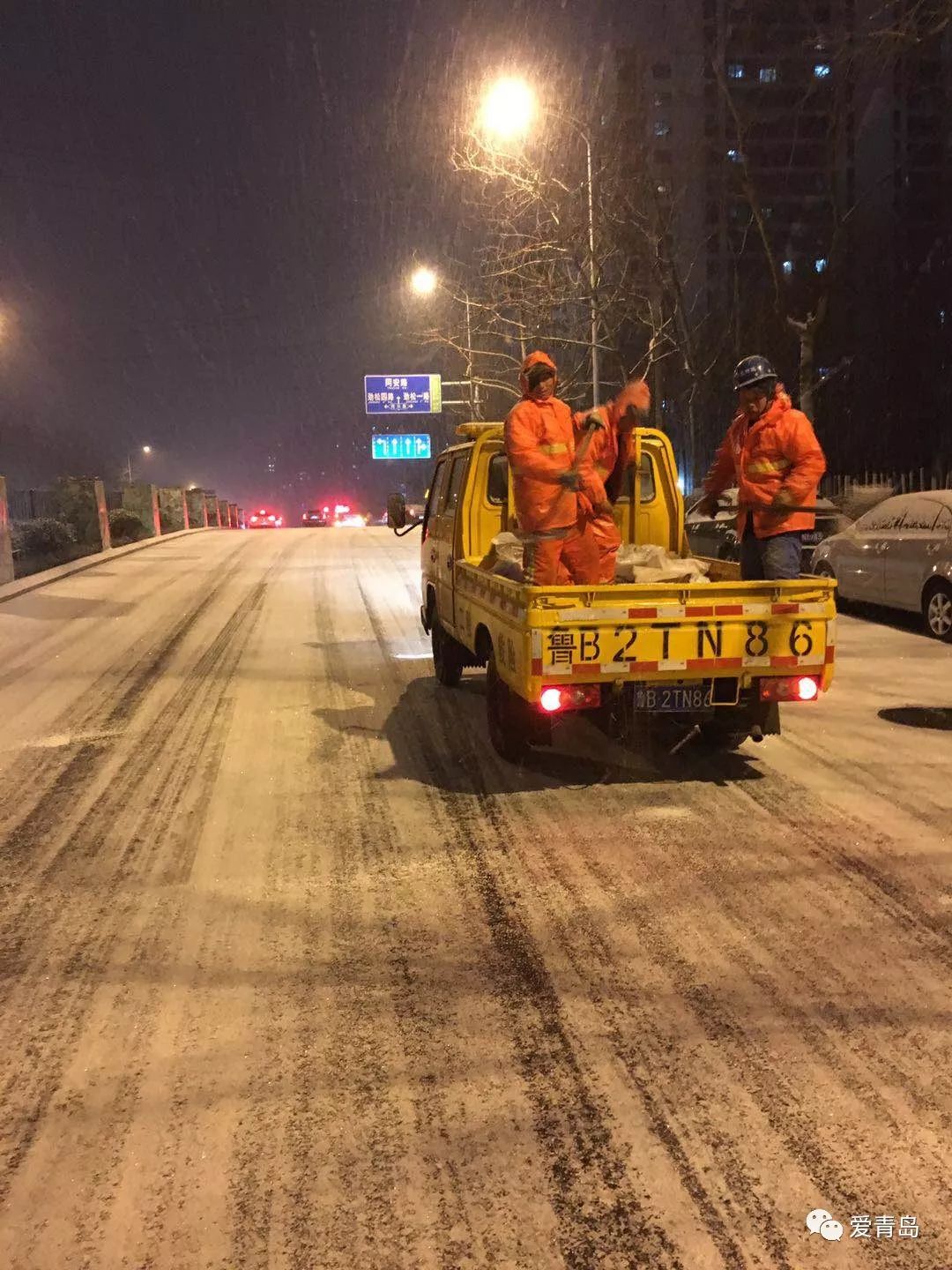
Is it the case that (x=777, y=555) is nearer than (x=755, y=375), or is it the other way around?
(x=755, y=375)

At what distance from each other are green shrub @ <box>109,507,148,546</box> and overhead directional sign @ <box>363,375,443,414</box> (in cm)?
1829

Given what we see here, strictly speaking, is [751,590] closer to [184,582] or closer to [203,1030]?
[203,1030]

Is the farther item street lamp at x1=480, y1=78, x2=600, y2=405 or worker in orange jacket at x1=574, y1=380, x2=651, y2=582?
street lamp at x1=480, y1=78, x2=600, y2=405

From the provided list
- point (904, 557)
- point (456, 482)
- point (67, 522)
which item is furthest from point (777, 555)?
point (67, 522)

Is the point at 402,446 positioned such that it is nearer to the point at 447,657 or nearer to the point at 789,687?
the point at 447,657

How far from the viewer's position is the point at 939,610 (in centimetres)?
1047

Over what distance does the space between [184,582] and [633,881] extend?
13.2 meters

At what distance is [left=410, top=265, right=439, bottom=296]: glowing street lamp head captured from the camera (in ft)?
102

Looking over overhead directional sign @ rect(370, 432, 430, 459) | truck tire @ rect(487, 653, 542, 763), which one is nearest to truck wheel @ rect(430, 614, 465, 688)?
truck tire @ rect(487, 653, 542, 763)

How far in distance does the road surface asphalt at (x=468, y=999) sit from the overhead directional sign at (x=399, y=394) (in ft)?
128

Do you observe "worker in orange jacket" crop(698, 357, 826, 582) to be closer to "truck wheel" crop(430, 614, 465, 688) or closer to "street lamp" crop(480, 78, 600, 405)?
"truck wheel" crop(430, 614, 465, 688)

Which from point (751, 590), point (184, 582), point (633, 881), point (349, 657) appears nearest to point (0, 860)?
point (633, 881)

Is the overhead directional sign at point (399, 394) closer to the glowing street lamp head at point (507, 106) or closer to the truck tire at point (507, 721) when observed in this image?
the glowing street lamp head at point (507, 106)

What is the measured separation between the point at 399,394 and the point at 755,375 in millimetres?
40261
